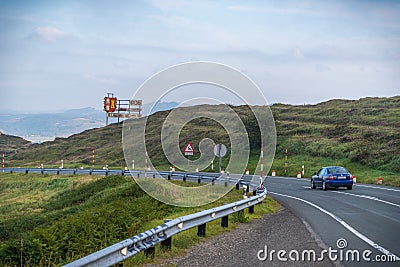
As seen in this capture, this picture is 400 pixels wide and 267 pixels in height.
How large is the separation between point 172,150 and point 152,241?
16333 millimetres

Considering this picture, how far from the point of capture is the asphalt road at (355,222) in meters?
11.1

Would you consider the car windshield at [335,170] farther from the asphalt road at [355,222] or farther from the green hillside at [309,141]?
the green hillside at [309,141]

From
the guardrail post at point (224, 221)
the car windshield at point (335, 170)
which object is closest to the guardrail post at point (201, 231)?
the guardrail post at point (224, 221)

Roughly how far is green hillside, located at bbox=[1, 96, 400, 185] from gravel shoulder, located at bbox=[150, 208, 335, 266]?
1513 cm

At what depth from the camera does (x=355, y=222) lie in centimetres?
1655

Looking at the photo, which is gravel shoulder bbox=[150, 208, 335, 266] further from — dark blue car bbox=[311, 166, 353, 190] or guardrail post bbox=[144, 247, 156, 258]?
dark blue car bbox=[311, 166, 353, 190]

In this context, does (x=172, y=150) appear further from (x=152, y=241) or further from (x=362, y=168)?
(x=362, y=168)

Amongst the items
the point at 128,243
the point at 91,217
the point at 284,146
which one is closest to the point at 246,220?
the point at 91,217

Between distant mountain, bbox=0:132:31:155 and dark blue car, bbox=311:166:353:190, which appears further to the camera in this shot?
distant mountain, bbox=0:132:31:155

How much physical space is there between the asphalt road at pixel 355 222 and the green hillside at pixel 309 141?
28.5 ft

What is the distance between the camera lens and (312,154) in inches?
2219

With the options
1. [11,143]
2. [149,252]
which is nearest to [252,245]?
[149,252]

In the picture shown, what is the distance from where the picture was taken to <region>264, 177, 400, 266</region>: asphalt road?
11.1m

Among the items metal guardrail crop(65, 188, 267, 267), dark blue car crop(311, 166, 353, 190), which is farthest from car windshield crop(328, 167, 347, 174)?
metal guardrail crop(65, 188, 267, 267)
